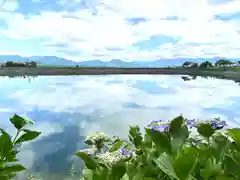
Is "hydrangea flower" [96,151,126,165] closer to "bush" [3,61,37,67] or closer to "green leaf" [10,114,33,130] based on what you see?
"green leaf" [10,114,33,130]

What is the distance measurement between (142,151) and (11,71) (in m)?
39.8

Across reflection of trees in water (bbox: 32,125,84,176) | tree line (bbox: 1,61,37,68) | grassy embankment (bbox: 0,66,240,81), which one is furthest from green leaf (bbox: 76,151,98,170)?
tree line (bbox: 1,61,37,68)

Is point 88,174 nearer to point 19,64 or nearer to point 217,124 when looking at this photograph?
point 217,124

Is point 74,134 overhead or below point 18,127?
below

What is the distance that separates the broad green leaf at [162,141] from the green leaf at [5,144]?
1.04ft

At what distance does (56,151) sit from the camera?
7.46 metres

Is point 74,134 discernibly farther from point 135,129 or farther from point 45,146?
point 135,129

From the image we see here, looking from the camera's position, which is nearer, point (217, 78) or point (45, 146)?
point (45, 146)

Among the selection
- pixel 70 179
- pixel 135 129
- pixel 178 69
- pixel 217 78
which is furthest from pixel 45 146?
pixel 178 69

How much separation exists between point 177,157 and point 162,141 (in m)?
0.16

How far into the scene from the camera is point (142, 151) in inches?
32.8

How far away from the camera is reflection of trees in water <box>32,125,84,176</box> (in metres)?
6.37

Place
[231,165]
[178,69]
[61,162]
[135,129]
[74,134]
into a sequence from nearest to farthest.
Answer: [231,165] → [135,129] → [61,162] → [74,134] → [178,69]

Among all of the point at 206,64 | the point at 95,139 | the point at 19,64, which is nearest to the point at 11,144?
the point at 95,139
